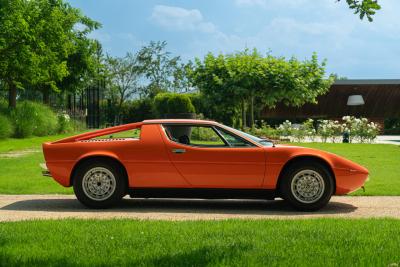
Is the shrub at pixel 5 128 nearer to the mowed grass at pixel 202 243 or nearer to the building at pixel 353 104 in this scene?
the mowed grass at pixel 202 243

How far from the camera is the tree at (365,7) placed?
592 centimetres

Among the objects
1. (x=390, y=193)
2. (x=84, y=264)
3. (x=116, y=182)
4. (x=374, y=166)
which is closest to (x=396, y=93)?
(x=374, y=166)

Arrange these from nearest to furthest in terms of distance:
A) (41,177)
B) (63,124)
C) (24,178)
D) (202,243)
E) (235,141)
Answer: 1. (202,243)
2. (235,141)
3. (24,178)
4. (41,177)
5. (63,124)

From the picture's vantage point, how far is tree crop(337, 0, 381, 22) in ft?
19.4

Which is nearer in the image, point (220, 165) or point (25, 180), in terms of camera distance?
point (220, 165)

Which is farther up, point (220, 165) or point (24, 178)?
point (220, 165)

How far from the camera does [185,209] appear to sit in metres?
8.27

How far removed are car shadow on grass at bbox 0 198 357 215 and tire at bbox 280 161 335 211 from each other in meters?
0.15

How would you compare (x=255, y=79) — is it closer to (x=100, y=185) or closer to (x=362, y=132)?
(x=362, y=132)

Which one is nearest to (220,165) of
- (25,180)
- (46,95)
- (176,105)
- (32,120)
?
(25,180)

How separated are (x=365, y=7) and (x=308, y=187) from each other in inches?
117

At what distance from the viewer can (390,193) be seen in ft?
32.0

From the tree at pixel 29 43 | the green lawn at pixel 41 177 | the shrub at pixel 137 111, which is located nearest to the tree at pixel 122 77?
the shrub at pixel 137 111

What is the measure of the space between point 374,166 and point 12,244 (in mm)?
11141
